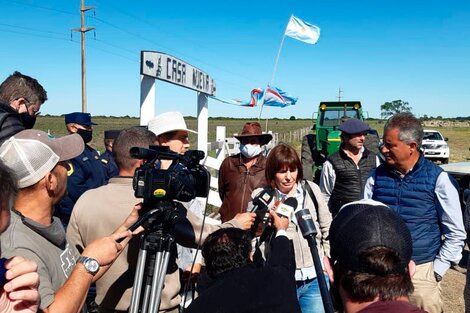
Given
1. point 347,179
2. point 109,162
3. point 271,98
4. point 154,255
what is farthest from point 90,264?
point 271,98

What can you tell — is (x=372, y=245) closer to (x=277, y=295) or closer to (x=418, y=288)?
(x=277, y=295)

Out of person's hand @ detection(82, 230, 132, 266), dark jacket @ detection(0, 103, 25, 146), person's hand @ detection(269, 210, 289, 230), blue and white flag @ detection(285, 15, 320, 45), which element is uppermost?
blue and white flag @ detection(285, 15, 320, 45)

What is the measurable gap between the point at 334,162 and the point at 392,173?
4.99ft

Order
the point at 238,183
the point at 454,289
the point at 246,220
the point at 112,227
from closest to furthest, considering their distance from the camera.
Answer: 1. the point at 112,227
2. the point at 246,220
3. the point at 238,183
4. the point at 454,289

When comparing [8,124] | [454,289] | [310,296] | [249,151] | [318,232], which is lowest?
[454,289]

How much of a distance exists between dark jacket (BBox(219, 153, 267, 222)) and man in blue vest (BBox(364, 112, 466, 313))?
1658mm

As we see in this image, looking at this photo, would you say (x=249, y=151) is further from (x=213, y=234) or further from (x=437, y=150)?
(x=437, y=150)

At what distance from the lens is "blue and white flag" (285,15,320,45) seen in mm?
10539

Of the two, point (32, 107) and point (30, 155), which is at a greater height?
point (32, 107)

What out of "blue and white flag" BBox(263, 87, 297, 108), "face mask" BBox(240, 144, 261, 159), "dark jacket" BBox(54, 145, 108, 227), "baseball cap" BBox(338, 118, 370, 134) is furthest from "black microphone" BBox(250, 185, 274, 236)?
"blue and white flag" BBox(263, 87, 297, 108)

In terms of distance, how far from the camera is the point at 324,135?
477 inches

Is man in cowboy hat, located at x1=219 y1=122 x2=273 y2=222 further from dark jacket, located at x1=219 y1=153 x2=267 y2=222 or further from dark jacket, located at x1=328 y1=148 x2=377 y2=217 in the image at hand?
dark jacket, located at x1=328 y1=148 x2=377 y2=217

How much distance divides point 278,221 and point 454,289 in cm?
386

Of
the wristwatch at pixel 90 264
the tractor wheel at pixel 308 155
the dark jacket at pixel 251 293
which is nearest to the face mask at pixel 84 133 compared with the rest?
the wristwatch at pixel 90 264
